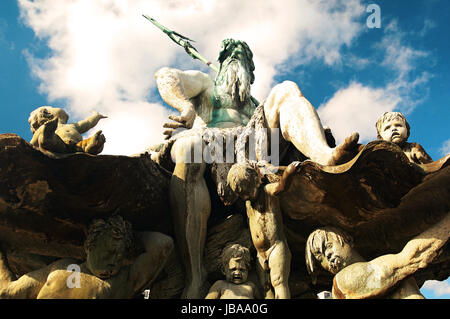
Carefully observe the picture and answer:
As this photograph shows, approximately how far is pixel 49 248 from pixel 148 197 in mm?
919

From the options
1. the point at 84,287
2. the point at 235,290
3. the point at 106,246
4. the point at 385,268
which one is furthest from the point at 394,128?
the point at 84,287

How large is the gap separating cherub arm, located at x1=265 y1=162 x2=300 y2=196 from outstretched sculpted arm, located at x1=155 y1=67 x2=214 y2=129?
138 cm

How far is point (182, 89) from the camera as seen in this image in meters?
5.17

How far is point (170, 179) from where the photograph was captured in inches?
164

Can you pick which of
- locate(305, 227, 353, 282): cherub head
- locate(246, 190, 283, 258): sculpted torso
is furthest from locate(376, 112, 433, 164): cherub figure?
locate(246, 190, 283, 258): sculpted torso

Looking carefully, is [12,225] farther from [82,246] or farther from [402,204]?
→ [402,204]

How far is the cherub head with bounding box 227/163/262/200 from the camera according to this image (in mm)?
3643

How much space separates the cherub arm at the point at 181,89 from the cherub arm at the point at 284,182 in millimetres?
1381

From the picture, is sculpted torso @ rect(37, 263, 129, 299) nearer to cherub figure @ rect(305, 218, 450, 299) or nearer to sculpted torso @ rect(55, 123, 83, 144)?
sculpted torso @ rect(55, 123, 83, 144)

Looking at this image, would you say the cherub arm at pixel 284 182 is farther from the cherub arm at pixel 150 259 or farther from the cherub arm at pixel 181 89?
the cherub arm at pixel 181 89

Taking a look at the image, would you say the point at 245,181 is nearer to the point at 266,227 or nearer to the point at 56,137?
the point at 266,227

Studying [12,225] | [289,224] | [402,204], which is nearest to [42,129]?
[12,225]

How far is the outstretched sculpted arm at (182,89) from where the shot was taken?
476cm
